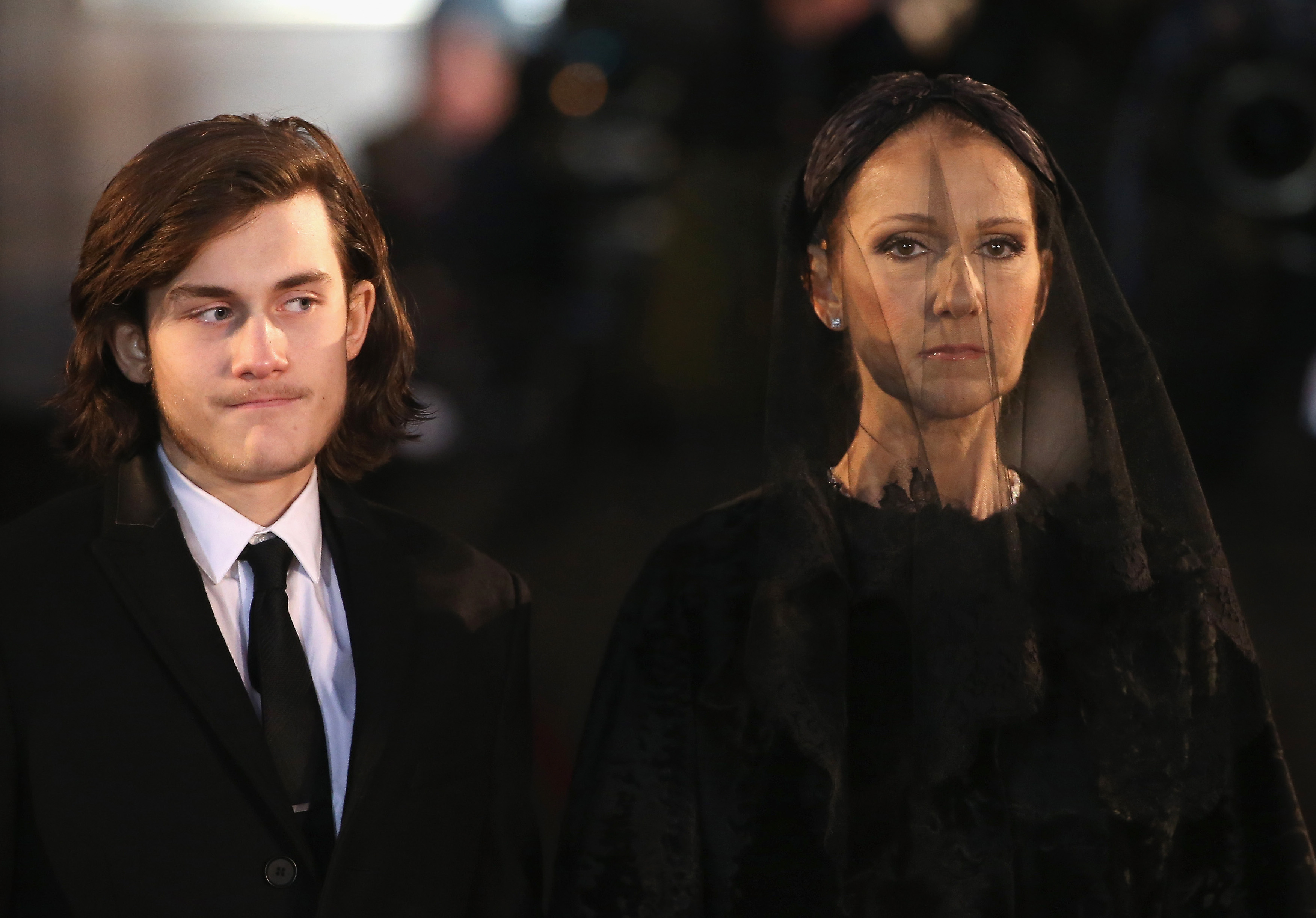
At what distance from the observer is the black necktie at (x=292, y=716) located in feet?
5.95

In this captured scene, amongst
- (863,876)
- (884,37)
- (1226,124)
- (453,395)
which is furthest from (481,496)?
(863,876)

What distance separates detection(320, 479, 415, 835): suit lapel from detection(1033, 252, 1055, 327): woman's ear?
3.07ft

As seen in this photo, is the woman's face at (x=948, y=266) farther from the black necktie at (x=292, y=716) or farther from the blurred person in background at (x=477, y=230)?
the blurred person in background at (x=477, y=230)

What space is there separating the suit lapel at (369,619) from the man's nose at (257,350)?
30 cm

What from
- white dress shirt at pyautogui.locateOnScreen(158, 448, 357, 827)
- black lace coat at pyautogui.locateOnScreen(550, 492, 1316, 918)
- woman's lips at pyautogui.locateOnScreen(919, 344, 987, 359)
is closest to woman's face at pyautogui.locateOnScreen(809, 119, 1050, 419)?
woman's lips at pyautogui.locateOnScreen(919, 344, 987, 359)

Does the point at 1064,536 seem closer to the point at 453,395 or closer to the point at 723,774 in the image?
the point at 723,774

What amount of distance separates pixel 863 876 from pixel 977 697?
0.92 ft

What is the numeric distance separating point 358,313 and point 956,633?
3.15ft

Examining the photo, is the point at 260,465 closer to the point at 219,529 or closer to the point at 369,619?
the point at 219,529

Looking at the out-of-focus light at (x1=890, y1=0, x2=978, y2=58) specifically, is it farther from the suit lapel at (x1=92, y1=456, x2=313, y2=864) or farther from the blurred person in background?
the suit lapel at (x1=92, y1=456, x2=313, y2=864)

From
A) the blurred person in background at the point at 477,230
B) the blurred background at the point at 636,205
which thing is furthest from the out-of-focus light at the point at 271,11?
the blurred person in background at the point at 477,230

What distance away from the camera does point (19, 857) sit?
1751 mm

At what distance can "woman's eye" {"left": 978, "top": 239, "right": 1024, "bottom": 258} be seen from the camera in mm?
1833

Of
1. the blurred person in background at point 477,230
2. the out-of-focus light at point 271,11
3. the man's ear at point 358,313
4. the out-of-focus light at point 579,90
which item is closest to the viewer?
the man's ear at point 358,313
